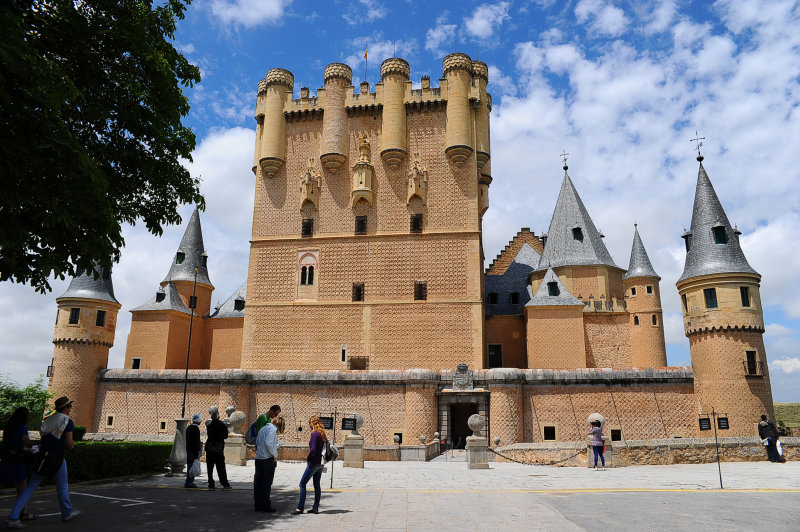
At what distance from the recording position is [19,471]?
7773 mm

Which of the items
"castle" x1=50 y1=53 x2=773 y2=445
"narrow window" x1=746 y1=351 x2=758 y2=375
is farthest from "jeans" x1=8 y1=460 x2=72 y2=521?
"narrow window" x1=746 y1=351 x2=758 y2=375

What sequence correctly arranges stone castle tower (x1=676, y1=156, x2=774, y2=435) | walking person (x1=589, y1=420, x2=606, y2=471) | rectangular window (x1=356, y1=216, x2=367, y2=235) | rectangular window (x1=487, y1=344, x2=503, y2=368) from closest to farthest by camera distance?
1. walking person (x1=589, y1=420, x2=606, y2=471)
2. stone castle tower (x1=676, y1=156, x2=774, y2=435)
3. rectangular window (x1=356, y1=216, x2=367, y2=235)
4. rectangular window (x1=487, y1=344, x2=503, y2=368)

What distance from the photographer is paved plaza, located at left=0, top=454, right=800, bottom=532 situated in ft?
25.3

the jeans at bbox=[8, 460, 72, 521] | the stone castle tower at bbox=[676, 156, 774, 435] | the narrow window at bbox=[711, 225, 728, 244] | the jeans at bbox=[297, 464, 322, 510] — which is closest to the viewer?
the jeans at bbox=[8, 460, 72, 521]

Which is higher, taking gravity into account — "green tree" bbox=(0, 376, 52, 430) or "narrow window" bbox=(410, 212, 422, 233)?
"narrow window" bbox=(410, 212, 422, 233)

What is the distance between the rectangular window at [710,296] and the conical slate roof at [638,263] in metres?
10.8

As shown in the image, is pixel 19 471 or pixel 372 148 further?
pixel 372 148

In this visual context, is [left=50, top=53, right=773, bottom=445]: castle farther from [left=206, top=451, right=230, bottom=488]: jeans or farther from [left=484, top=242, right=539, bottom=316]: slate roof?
[left=206, top=451, right=230, bottom=488]: jeans

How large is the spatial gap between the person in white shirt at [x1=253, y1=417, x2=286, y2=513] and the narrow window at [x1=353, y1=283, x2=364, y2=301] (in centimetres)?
2425

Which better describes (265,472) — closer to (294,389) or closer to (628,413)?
(294,389)

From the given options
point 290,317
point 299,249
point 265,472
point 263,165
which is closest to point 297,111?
point 263,165

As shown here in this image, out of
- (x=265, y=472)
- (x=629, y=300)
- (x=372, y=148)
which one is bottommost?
(x=265, y=472)

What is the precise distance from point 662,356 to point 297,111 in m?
28.8

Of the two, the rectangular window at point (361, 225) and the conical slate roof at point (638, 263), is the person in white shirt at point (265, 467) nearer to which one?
the rectangular window at point (361, 225)
